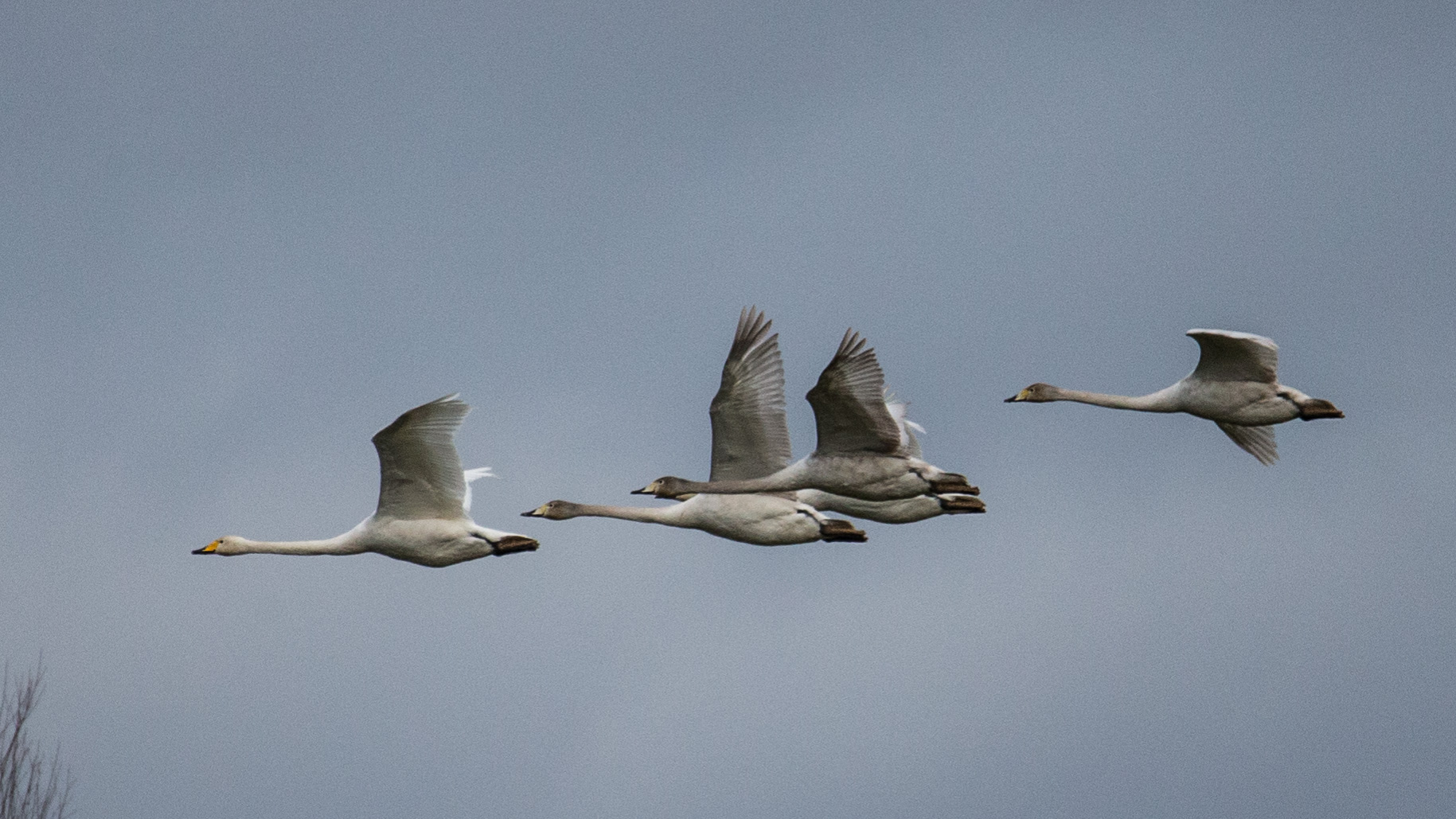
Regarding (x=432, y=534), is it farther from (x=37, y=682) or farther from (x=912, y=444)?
(x=37, y=682)

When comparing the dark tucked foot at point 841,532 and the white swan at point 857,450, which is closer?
the white swan at point 857,450

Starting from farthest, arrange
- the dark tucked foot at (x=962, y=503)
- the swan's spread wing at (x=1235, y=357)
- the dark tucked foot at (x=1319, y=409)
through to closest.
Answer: the dark tucked foot at (x=962, y=503) < the dark tucked foot at (x=1319, y=409) < the swan's spread wing at (x=1235, y=357)

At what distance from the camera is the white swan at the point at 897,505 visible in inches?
1116

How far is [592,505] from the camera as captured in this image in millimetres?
29484

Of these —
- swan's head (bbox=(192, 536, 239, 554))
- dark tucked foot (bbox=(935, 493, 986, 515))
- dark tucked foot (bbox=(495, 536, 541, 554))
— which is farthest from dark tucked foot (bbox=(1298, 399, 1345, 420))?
swan's head (bbox=(192, 536, 239, 554))

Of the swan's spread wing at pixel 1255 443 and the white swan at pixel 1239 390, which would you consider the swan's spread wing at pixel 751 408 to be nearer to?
the white swan at pixel 1239 390

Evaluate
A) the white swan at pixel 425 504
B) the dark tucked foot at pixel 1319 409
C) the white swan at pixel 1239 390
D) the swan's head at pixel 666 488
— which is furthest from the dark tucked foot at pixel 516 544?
the dark tucked foot at pixel 1319 409

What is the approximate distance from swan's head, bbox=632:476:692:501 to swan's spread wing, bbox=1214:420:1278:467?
28.7 feet

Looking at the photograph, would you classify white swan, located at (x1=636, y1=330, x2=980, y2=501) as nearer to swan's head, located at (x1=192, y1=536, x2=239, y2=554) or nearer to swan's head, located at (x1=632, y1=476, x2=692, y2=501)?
swan's head, located at (x1=632, y1=476, x2=692, y2=501)

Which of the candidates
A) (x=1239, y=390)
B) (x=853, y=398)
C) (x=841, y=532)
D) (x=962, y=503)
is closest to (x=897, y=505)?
(x=962, y=503)

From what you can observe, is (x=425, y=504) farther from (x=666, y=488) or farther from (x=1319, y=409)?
(x=1319, y=409)

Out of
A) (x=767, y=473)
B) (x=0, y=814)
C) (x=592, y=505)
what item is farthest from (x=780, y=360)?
(x=0, y=814)

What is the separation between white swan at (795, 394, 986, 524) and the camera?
28344 mm

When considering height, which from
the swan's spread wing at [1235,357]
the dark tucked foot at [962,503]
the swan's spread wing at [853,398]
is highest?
the swan's spread wing at [1235,357]
